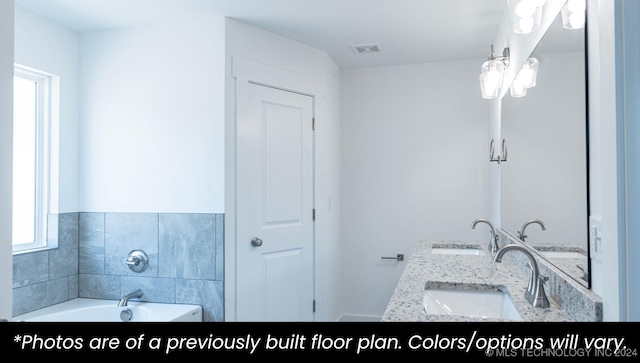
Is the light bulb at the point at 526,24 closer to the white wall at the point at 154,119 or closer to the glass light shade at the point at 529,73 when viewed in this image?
the glass light shade at the point at 529,73

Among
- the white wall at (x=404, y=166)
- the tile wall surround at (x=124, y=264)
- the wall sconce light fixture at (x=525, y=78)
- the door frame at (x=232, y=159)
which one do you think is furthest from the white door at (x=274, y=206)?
the wall sconce light fixture at (x=525, y=78)

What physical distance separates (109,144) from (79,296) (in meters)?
1.04

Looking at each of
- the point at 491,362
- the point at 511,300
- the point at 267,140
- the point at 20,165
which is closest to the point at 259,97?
the point at 267,140

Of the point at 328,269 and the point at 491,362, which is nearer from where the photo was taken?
the point at 491,362

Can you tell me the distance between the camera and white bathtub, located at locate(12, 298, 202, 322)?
254 cm

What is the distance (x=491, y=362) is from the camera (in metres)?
1.06

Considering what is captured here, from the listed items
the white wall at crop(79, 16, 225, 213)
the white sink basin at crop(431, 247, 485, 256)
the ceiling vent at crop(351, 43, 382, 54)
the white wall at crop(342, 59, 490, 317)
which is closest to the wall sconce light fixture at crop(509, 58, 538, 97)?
the white sink basin at crop(431, 247, 485, 256)

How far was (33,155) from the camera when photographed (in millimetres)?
2783

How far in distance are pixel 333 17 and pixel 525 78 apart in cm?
126

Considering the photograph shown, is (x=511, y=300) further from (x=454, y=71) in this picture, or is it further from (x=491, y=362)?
(x=454, y=71)

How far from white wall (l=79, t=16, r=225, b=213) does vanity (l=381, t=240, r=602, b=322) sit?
4.52ft

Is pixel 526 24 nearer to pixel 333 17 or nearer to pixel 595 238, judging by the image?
pixel 595 238

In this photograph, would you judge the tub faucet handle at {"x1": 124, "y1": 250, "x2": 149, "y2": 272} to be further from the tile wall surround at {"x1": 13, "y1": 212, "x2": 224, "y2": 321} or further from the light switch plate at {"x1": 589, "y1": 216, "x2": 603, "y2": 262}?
the light switch plate at {"x1": 589, "y1": 216, "x2": 603, "y2": 262}

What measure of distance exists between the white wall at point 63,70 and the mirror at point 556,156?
2.73 m
